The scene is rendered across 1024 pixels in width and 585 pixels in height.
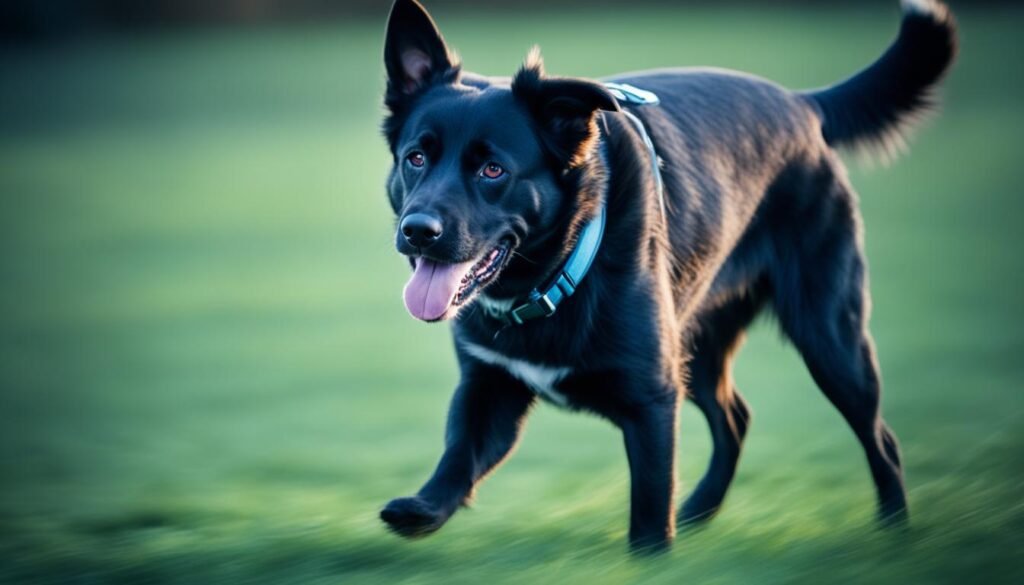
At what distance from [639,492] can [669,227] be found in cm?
90

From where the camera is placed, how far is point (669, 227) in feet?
14.0

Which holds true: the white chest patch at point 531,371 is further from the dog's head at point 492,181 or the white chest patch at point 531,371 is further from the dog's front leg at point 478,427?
the dog's head at point 492,181

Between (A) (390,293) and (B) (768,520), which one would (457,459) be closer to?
(B) (768,520)

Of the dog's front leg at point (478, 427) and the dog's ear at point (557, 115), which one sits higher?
the dog's ear at point (557, 115)

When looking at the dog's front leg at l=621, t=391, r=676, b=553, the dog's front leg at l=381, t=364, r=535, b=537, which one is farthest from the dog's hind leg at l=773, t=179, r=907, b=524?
the dog's front leg at l=381, t=364, r=535, b=537

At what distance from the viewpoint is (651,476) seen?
3.92m

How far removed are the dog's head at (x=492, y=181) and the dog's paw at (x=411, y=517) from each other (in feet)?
1.82

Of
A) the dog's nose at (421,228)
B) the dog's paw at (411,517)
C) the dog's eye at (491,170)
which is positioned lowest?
Answer: the dog's paw at (411,517)

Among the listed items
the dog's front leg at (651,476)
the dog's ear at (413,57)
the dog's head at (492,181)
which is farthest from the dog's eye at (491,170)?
the dog's front leg at (651,476)

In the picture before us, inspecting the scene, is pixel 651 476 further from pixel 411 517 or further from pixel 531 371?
pixel 411 517

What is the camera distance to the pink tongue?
150 inches

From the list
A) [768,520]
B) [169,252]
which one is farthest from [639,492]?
[169,252]

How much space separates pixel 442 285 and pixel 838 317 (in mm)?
1789

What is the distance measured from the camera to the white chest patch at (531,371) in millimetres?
3979
